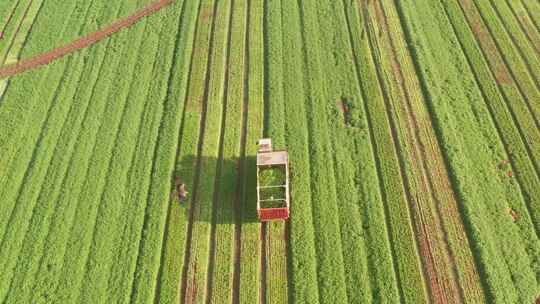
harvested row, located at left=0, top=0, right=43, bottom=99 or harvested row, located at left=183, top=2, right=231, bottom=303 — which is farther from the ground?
harvested row, located at left=0, top=0, right=43, bottom=99

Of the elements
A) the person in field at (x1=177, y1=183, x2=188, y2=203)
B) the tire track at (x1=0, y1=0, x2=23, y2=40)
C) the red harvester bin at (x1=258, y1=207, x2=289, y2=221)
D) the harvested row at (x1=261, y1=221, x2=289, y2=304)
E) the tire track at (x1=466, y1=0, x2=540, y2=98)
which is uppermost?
the tire track at (x1=0, y1=0, x2=23, y2=40)

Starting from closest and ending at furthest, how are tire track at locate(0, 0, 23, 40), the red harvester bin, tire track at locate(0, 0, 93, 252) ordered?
the red harvester bin < tire track at locate(0, 0, 93, 252) < tire track at locate(0, 0, 23, 40)

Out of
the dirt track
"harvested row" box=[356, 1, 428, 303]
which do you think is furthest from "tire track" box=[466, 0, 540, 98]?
the dirt track

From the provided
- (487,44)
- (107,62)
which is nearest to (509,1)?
(487,44)

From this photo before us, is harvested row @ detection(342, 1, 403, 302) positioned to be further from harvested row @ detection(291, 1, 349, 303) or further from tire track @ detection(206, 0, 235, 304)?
tire track @ detection(206, 0, 235, 304)

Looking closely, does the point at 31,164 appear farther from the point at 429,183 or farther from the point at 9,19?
the point at 429,183

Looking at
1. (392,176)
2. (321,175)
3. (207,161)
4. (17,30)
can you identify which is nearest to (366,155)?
(392,176)
